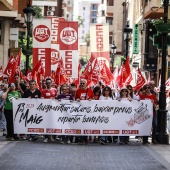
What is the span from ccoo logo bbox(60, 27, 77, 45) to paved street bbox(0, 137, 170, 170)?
9.67 metres

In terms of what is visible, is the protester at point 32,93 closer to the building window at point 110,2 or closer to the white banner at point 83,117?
the white banner at point 83,117

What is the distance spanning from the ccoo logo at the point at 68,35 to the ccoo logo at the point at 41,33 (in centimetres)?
63

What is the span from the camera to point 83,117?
65.0ft

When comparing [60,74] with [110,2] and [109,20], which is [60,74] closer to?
[109,20]

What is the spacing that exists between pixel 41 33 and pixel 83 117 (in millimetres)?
9336

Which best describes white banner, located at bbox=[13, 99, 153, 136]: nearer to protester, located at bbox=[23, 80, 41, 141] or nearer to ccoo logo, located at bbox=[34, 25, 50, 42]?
protester, located at bbox=[23, 80, 41, 141]

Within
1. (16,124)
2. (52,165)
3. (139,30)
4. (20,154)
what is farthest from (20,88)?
(139,30)

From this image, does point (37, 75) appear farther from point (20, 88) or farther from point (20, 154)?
point (20, 154)

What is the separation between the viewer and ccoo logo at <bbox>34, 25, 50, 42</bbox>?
2823 cm

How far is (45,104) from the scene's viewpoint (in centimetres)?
1981

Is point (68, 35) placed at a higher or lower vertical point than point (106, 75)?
higher

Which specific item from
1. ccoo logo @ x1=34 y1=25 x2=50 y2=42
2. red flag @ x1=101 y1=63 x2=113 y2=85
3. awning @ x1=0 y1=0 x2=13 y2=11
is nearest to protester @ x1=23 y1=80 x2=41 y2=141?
ccoo logo @ x1=34 y1=25 x2=50 y2=42

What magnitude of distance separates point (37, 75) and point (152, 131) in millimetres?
8344

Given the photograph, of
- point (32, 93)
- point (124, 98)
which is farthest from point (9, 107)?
point (124, 98)
